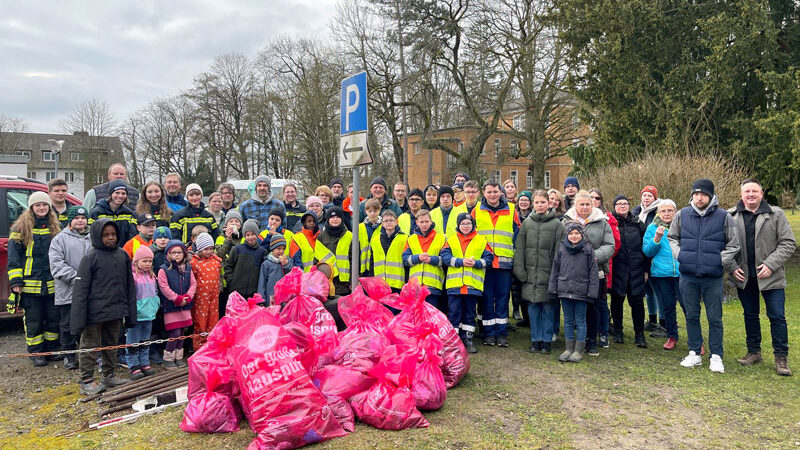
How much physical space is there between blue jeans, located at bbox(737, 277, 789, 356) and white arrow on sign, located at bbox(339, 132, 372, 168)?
4275 millimetres

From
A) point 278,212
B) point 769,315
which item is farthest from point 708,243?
point 278,212

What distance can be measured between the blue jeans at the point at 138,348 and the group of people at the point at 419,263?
1 centimetres

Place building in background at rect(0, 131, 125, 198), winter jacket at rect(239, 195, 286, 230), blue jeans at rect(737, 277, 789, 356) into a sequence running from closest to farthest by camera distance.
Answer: blue jeans at rect(737, 277, 789, 356) → winter jacket at rect(239, 195, 286, 230) → building in background at rect(0, 131, 125, 198)

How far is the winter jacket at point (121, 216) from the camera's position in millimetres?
5699

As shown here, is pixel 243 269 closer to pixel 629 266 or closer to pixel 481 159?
pixel 629 266

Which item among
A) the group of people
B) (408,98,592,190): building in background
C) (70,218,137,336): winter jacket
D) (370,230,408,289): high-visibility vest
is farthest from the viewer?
(408,98,592,190): building in background

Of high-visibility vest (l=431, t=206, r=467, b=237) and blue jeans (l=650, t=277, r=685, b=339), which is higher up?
high-visibility vest (l=431, t=206, r=467, b=237)

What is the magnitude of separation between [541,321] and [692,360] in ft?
5.31

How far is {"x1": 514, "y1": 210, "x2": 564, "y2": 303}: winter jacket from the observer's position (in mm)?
5871

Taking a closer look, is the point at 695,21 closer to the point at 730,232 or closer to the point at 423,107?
the point at 730,232

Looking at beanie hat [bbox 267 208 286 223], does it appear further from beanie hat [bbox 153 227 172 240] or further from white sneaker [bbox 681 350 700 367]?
white sneaker [bbox 681 350 700 367]

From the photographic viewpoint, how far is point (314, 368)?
12.7 ft

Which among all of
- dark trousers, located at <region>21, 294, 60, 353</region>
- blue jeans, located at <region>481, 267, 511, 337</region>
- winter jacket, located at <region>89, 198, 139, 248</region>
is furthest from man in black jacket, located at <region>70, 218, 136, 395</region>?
blue jeans, located at <region>481, 267, 511, 337</region>

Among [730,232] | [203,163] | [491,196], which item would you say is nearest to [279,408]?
[491,196]
